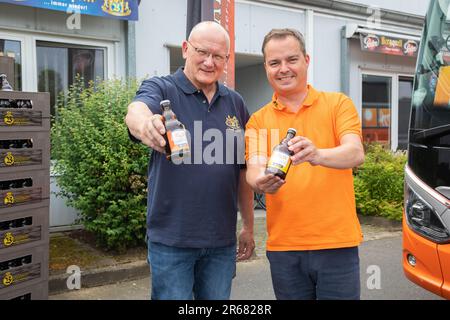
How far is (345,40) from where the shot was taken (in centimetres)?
1090

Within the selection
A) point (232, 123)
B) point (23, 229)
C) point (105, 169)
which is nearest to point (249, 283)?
point (105, 169)

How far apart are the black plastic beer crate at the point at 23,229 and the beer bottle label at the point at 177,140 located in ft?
7.81

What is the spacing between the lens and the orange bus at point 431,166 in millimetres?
3527

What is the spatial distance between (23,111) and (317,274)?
2.74 m

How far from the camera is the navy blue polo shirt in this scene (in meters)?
2.65

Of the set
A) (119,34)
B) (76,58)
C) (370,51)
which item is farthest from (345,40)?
(76,58)

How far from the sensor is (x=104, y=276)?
17.9 ft

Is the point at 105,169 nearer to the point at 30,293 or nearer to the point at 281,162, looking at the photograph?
the point at 30,293

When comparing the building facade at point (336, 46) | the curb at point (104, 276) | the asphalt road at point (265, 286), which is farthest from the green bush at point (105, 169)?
the building facade at point (336, 46)

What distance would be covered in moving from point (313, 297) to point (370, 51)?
31.2 feet

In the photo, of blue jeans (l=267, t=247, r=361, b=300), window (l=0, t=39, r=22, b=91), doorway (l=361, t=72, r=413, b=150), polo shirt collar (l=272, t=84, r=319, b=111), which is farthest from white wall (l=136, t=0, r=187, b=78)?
blue jeans (l=267, t=247, r=361, b=300)

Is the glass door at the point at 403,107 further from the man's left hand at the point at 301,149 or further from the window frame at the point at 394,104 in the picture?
the man's left hand at the point at 301,149

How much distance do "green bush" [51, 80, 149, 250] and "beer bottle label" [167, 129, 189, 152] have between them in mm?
3468

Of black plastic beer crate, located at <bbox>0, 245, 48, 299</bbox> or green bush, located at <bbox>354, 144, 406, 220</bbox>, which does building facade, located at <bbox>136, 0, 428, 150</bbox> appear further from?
black plastic beer crate, located at <bbox>0, 245, 48, 299</bbox>
